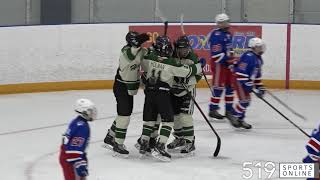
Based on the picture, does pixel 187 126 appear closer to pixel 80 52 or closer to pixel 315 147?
pixel 315 147

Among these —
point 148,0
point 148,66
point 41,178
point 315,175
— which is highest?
point 148,0

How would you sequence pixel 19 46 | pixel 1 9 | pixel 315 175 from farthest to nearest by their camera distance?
pixel 1 9, pixel 19 46, pixel 315 175

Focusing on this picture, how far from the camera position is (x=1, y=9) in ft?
40.0

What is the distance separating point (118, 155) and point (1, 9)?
6.25m

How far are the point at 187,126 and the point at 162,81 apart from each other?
590 millimetres

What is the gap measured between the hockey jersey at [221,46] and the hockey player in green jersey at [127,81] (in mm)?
1718

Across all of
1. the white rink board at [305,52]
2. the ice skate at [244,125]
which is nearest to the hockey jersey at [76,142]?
the ice skate at [244,125]

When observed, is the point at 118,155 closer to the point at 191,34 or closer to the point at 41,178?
the point at 41,178

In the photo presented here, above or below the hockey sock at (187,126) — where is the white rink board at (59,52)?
above

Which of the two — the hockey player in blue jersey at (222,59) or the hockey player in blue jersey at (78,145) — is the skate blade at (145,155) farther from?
the hockey player in blue jersey at (78,145)

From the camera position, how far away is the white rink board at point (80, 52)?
10.1 meters

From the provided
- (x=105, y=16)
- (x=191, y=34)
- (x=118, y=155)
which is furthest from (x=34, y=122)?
(x=105, y=16)

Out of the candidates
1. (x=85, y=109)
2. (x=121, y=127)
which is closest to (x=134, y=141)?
(x=121, y=127)

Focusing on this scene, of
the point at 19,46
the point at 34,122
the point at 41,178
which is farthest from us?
the point at 19,46
